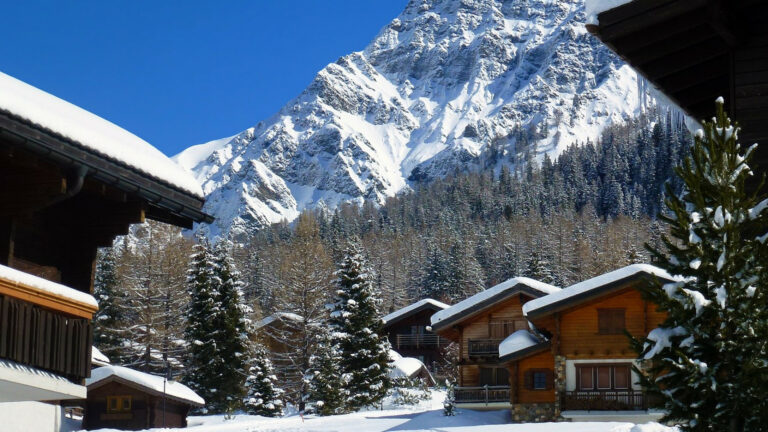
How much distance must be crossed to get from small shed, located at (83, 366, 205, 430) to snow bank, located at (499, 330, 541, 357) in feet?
51.8

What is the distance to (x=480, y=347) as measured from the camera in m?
46.3

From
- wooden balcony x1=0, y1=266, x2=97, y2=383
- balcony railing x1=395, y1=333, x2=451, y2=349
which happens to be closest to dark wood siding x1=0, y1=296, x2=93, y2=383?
wooden balcony x1=0, y1=266, x2=97, y2=383

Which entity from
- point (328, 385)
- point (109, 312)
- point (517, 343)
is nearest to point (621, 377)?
point (517, 343)

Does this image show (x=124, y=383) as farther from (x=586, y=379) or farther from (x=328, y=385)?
(x=586, y=379)

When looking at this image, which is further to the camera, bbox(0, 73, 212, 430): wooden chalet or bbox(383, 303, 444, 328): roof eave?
bbox(383, 303, 444, 328): roof eave

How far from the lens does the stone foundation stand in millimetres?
39844

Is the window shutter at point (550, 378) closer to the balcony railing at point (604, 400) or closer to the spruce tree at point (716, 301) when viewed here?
the balcony railing at point (604, 400)

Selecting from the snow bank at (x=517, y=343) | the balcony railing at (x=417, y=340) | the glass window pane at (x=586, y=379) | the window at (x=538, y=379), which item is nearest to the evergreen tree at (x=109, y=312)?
the balcony railing at (x=417, y=340)

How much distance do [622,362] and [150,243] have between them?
30.3m

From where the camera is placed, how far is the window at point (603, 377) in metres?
38.1

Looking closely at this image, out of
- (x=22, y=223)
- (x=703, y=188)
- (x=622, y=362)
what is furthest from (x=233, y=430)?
(x=703, y=188)

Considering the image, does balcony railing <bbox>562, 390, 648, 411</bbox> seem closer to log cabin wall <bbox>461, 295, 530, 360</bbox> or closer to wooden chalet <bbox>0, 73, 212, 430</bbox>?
log cabin wall <bbox>461, 295, 530, 360</bbox>

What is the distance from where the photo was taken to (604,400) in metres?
37.3

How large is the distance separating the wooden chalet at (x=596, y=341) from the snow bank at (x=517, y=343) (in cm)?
185
